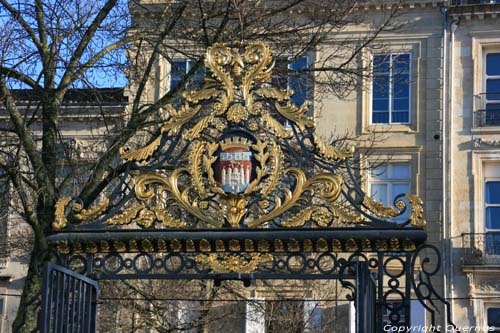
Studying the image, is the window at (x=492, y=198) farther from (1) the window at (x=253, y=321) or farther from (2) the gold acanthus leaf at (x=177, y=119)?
(2) the gold acanthus leaf at (x=177, y=119)

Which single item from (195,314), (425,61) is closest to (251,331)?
(195,314)

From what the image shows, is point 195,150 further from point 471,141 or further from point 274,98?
point 471,141

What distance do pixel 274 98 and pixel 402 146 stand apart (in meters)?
17.5

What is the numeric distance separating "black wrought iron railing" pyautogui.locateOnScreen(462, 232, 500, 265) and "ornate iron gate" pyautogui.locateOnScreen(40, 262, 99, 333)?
17.4 metres

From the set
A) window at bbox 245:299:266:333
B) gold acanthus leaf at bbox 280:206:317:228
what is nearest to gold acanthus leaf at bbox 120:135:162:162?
gold acanthus leaf at bbox 280:206:317:228

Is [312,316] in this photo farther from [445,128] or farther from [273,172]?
[273,172]

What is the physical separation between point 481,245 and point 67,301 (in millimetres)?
18352

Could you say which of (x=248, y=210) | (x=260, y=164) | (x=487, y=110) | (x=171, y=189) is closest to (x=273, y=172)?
(x=260, y=164)

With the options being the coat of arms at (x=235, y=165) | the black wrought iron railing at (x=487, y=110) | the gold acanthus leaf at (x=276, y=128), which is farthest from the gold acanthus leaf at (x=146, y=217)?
the black wrought iron railing at (x=487, y=110)

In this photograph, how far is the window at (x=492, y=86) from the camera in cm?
3033

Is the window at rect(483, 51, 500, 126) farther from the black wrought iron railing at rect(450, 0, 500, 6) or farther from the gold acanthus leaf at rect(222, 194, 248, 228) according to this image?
the gold acanthus leaf at rect(222, 194, 248, 228)

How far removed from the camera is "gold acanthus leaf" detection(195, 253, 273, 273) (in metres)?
12.7

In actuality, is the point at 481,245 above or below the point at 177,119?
below

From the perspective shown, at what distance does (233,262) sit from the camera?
501 inches
